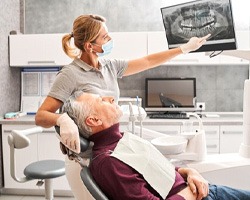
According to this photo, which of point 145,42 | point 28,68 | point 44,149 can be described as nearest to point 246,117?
point 145,42

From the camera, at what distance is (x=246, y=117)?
1934 mm

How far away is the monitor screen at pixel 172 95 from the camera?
3631 mm

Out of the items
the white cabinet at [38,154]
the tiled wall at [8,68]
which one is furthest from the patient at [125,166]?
the tiled wall at [8,68]

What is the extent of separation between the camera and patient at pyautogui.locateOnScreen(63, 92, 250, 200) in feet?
4.31

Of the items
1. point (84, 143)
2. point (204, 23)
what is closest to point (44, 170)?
point (84, 143)

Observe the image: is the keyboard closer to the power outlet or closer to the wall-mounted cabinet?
the power outlet

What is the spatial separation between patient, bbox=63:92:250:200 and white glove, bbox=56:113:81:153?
0.28 ft

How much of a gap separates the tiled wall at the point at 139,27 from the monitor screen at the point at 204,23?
5.90 feet

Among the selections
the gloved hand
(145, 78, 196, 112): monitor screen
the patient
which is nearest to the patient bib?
the patient

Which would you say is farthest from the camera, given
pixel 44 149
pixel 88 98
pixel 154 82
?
pixel 154 82

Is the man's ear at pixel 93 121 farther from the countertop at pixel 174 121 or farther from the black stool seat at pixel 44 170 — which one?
the countertop at pixel 174 121

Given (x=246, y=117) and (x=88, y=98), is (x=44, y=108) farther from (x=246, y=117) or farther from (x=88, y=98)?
(x=246, y=117)

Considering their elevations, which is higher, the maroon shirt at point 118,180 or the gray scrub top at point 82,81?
the gray scrub top at point 82,81

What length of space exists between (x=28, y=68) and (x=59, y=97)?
7.43 feet
